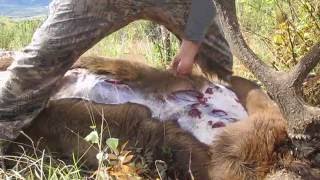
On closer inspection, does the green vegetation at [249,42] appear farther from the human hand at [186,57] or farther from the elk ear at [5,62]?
the elk ear at [5,62]

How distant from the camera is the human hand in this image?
4.20 metres

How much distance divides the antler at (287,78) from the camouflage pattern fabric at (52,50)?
910 millimetres

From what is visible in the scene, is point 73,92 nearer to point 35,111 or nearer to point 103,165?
point 35,111

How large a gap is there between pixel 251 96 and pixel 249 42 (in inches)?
110

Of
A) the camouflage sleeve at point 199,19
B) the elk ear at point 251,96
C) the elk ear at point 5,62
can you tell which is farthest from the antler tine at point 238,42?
the elk ear at point 5,62

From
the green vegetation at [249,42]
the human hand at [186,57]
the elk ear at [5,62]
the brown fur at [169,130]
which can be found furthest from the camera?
the elk ear at [5,62]

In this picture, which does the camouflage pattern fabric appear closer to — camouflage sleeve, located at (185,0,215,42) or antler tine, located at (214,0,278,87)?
camouflage sleeve, located at (185,0,215,42)

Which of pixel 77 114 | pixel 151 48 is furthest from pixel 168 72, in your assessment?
pixel 151 48

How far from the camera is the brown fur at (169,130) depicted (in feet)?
11.3

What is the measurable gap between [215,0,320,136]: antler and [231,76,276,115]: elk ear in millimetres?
570

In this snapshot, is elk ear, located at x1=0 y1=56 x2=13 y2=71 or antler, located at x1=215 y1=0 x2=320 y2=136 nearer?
antler, located at x1=215 y1=0 x2=320 y2=136

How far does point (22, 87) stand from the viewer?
395cm

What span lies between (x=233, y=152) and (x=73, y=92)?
4.10 ft

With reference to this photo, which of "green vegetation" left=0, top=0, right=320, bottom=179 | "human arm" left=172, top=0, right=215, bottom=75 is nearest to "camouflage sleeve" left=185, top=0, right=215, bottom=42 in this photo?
"human arm" left=172, top=0, right=215, bottom=75
